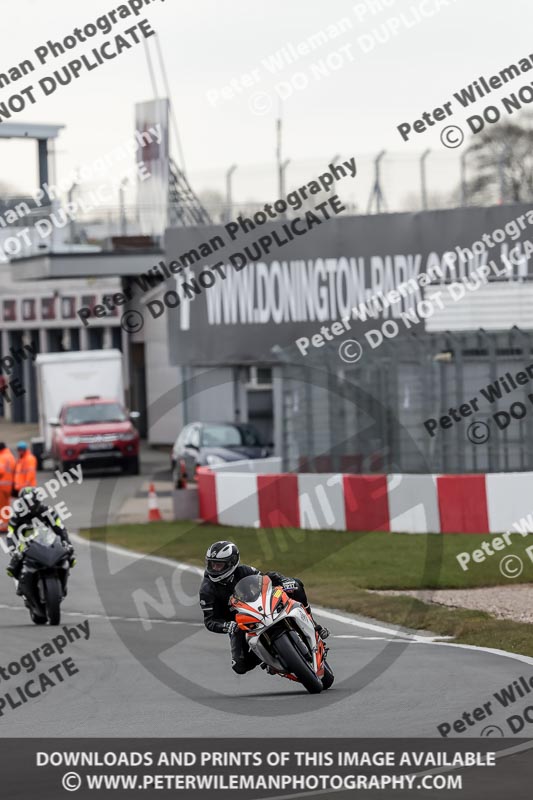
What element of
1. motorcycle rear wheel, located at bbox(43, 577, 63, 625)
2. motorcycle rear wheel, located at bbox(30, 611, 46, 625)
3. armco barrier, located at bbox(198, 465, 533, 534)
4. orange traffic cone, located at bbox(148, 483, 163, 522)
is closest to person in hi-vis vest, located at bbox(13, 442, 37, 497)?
orange traffic cone, located at bbox(148, 483, 163, 522)

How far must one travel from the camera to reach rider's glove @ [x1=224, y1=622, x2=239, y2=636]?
10680 mm

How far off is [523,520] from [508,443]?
3.24 meters

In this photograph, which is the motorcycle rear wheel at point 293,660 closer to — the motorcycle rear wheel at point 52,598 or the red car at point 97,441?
→ the motorcycle rear wheel at point 52,598

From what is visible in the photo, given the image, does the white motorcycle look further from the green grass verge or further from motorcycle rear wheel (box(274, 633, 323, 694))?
the green grass verge

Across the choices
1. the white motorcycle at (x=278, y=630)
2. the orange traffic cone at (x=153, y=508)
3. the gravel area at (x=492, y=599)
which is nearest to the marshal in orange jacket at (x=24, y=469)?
the orange traffic cone at (x=153, y=508)

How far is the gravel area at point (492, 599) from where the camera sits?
15.2m

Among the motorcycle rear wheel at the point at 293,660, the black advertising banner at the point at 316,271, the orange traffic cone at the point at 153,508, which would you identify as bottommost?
the orange traffic cone at the point at 153,508

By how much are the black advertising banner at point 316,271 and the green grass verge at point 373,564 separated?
10930 mm

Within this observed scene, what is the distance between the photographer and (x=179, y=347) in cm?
3841

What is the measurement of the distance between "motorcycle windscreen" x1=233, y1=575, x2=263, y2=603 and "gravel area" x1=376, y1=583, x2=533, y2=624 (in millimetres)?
4508
